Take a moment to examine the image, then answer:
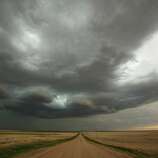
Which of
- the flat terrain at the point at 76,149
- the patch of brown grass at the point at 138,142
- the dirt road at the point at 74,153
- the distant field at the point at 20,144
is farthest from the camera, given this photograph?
the patch of brown grass at the point at 138,142

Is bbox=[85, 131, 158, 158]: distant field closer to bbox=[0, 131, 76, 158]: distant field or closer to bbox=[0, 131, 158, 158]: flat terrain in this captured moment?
bbox=[0, 131, 158, 158]: flat terrain

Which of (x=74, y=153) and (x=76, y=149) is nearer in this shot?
(x=74, y=153)

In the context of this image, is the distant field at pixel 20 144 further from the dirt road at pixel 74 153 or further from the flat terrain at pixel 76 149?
the dirt road at pixel 74 153

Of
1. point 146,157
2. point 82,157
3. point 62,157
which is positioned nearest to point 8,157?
point 62,157

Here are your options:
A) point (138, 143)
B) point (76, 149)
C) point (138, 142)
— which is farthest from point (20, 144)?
point (138, 142)

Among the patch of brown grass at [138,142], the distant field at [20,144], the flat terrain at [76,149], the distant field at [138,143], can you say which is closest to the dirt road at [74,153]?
the flat terrain at [76,149]

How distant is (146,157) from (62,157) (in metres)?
9.23

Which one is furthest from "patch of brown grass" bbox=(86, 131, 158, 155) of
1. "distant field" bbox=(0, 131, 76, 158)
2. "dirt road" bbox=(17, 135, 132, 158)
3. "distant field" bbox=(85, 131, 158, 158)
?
"distant field" bbox=(0, 131, 76, 158)

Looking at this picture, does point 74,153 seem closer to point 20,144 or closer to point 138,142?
point 20,144

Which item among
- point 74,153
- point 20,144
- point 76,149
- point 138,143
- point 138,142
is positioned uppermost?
point 138,142

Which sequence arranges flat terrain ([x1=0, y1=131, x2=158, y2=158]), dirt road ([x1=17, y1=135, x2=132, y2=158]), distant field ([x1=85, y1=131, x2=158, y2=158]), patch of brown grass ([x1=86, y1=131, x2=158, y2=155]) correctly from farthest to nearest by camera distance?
1. patch of brown grass ([x1=86, y1=131, x2=158, y2=155])
2. distant field ([x1=85, y1=131, x2=158, y2=158])
3. flat terrain ([x1=0, y1=131, x2=158, y2=158])
4. dirt road ([x1=17, y1=135, x2=132, y2=158])

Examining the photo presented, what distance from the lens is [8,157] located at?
20953mm

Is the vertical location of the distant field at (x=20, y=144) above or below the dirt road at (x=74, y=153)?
above

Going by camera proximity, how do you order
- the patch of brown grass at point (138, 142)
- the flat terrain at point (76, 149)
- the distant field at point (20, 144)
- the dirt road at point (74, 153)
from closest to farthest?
the dirt road at point (74, 153), the flat terrain at point (76, 149), the distant field at point (20, 144), the patch of brown grass at point (138, 142)
